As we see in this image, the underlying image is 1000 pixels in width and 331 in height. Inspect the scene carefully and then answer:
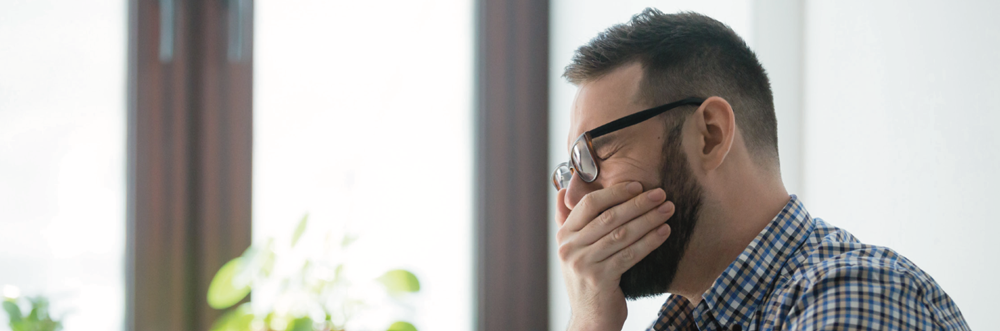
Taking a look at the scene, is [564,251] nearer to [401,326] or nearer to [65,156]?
[401,326]

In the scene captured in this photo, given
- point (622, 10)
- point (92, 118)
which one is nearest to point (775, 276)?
point (622, 10)

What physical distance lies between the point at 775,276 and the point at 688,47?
32 cm

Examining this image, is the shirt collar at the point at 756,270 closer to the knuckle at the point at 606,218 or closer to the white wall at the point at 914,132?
the knuckle at the point at 606,218

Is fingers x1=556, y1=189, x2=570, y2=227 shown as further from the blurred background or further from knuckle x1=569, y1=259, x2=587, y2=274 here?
the blurred background

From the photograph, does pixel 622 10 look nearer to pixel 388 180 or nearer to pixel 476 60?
pixel 476 60

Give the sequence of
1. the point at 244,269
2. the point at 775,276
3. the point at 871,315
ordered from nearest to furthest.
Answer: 1. the point at 871,315
2. the point at 775,276
3. the point at 244,269

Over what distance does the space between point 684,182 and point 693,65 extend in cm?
16

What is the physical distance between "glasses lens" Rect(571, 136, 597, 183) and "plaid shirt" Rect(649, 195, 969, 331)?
0.23 meters

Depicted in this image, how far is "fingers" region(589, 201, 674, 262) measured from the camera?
0.80 meters

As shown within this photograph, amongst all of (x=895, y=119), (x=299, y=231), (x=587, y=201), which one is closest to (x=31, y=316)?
(x=299, y=231)

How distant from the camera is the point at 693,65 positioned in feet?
2.70

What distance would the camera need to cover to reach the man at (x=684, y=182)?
0.77 meters

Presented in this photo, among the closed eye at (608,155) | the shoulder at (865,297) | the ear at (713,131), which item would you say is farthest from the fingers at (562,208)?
the shoulder at (865,297)

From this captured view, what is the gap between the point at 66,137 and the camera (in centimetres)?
147
